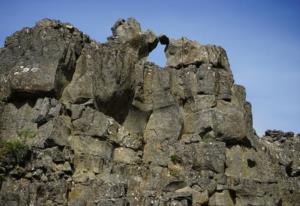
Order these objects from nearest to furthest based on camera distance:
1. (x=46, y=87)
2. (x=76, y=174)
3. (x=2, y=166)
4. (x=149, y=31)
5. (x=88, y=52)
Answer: (x=2, y=166)
(x=76, y=174)
(x=46, y=87)
(x=88, y=52)
(x=149, y=31)

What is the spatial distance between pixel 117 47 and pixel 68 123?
8083mm

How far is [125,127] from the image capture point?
126ft

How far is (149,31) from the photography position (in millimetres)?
44156

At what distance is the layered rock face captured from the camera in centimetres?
3012

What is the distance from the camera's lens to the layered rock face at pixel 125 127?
30.1 m

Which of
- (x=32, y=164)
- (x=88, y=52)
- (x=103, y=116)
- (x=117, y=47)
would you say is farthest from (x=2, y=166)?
(x=117, y=47)

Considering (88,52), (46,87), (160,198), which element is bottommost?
(160,198)

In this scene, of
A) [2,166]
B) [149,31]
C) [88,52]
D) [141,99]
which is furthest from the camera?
[149,31]

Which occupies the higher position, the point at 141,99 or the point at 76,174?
the point at 141,99

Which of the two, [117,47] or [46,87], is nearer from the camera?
[46,87]

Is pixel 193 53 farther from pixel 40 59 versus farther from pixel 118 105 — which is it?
Answer: pixel 40 59

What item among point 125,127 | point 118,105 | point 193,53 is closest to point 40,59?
point 118,105

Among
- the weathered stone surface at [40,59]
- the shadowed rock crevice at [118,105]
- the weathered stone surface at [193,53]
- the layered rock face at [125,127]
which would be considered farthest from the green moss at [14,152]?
the weathered stone surface at [193,53]

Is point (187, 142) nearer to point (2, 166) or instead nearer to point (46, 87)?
point (46, 87)
